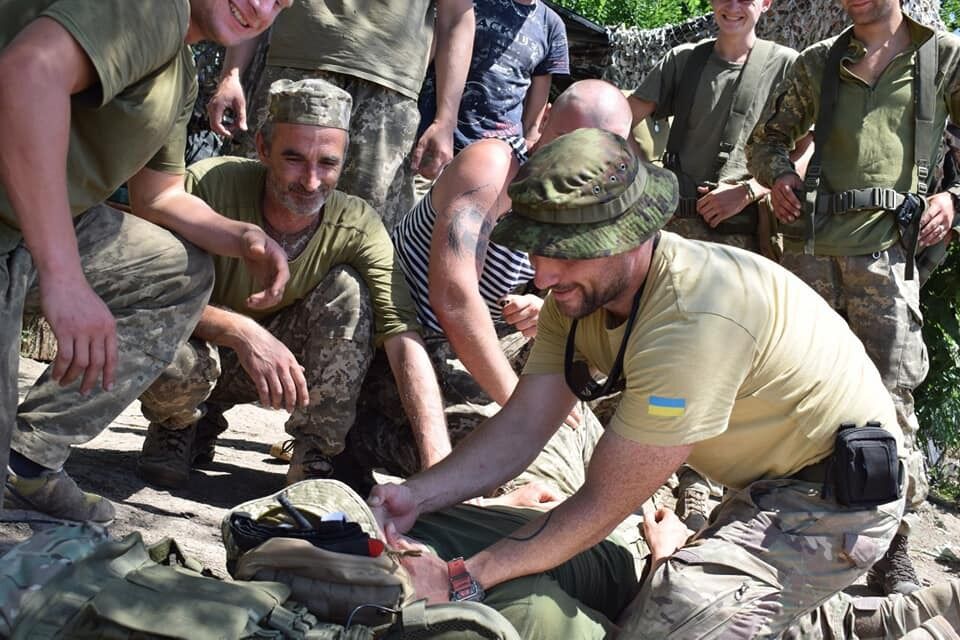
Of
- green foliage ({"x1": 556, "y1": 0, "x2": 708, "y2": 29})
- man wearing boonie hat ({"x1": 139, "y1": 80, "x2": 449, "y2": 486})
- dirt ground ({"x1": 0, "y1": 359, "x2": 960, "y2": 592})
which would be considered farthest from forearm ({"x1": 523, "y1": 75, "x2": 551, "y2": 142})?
green foliage ({"x1": 556, "y1": 0, "x2": 708, "y2": 29})

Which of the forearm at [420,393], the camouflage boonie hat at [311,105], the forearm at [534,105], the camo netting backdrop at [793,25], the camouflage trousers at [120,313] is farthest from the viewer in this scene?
the camo netting backdrop at [793,25]

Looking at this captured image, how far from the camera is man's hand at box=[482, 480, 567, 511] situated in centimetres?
388

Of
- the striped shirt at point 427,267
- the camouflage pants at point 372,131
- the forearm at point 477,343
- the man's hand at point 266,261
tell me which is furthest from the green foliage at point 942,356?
the man's hand at point 266,261

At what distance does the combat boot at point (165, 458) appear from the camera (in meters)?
4.60

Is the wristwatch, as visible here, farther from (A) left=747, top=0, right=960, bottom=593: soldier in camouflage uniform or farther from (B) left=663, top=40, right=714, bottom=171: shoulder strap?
(B) left=663, top=40, right=714, bottom=171: shoulder strap

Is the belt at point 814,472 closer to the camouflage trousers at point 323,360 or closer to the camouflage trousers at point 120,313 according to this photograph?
the camouflage trousers at point 323,360

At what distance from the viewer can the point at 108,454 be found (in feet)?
16.1

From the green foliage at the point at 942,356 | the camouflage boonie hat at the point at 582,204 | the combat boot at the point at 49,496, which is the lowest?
the green foliage at the point at 942,356

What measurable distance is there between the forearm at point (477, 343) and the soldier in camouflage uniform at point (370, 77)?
1.04 metres

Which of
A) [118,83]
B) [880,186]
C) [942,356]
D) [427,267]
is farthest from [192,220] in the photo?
[942,356]

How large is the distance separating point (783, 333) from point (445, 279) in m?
1.60

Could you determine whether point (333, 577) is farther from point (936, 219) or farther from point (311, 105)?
point (936, 219)

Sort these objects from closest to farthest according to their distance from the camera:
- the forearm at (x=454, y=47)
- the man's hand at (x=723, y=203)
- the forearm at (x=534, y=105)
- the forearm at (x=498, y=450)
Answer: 1. the forearm at (x=498, y=450)
2. the forearm at (x=454, y=47)
3. the man's hand at (x=723, y=203)
4. the forearm at (x=534, y=105)

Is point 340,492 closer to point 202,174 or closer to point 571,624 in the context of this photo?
point 571,624
